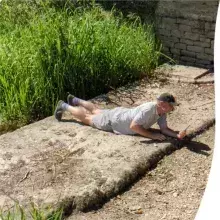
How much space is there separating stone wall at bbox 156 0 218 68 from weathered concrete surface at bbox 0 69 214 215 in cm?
174

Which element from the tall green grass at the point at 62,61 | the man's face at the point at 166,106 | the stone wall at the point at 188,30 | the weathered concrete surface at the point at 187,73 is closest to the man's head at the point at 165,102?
the man's face at the point at 166,106

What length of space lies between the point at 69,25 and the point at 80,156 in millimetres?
2285

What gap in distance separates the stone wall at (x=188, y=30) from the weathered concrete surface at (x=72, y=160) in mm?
1736

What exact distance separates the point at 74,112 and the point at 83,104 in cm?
18

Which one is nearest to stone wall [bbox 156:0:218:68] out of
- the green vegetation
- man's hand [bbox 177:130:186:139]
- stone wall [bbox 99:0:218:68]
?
stone wall [bbox 99:0:218:68]

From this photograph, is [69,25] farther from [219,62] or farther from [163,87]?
[219,62]

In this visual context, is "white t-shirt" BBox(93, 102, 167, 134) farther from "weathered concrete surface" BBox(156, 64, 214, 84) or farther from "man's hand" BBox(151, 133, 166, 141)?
"weathered concrete surface" BBox(156, 64, 214, 84)

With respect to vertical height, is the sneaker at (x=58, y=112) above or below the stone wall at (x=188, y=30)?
below

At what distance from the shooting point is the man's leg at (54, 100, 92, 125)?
508 centimetres

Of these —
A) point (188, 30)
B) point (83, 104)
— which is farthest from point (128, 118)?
point (188, 30)

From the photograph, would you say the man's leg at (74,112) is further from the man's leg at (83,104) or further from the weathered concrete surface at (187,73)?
the weathered concrete surface at (187,73)

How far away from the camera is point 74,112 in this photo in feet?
16.8

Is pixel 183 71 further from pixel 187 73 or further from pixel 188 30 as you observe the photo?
pixel 188 30

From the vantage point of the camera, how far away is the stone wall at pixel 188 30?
6887 millimetres
